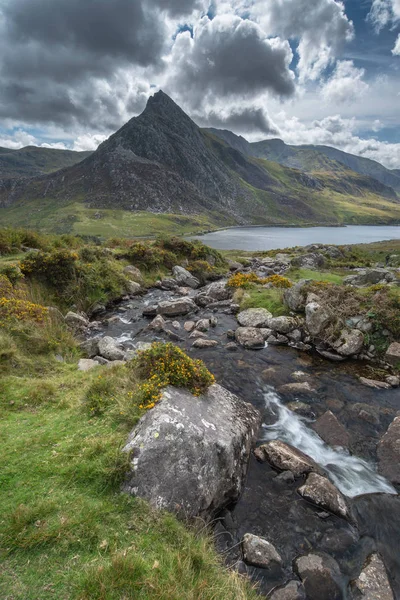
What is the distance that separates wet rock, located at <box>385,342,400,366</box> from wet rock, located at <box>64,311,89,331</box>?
19240 millimetres

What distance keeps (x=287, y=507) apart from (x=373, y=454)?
4.41 metres

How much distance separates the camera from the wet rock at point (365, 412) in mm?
11930

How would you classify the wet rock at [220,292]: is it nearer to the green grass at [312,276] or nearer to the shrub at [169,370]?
the green grass at [312,276]

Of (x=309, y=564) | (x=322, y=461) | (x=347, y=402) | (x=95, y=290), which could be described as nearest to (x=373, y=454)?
(x=322, y=461)

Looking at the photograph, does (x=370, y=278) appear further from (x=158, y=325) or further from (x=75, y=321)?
(x=75, y=321)

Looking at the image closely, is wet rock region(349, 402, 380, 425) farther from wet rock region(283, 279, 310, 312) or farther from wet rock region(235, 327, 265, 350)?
wet rock region(283, 279, 310, 312)

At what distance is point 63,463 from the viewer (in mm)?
6582

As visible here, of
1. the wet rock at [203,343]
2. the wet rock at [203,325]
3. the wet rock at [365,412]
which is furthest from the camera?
the wet rock at [203,325]

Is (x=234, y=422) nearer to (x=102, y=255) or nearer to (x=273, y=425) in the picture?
(x=273, y=425)

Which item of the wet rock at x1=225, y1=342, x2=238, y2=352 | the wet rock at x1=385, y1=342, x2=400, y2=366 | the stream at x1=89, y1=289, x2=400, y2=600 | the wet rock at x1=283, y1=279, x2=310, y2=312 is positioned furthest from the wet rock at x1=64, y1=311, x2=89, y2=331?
the wet rock at x1=385, y1=342, x2=400, y2=366

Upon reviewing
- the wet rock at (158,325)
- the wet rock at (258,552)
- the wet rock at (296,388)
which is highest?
the wet rock at (158,325)

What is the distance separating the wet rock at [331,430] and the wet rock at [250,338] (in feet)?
23.2

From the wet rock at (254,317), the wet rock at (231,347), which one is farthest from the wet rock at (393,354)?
the wet rock at (231,347)

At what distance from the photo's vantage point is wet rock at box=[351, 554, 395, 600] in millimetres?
5992
